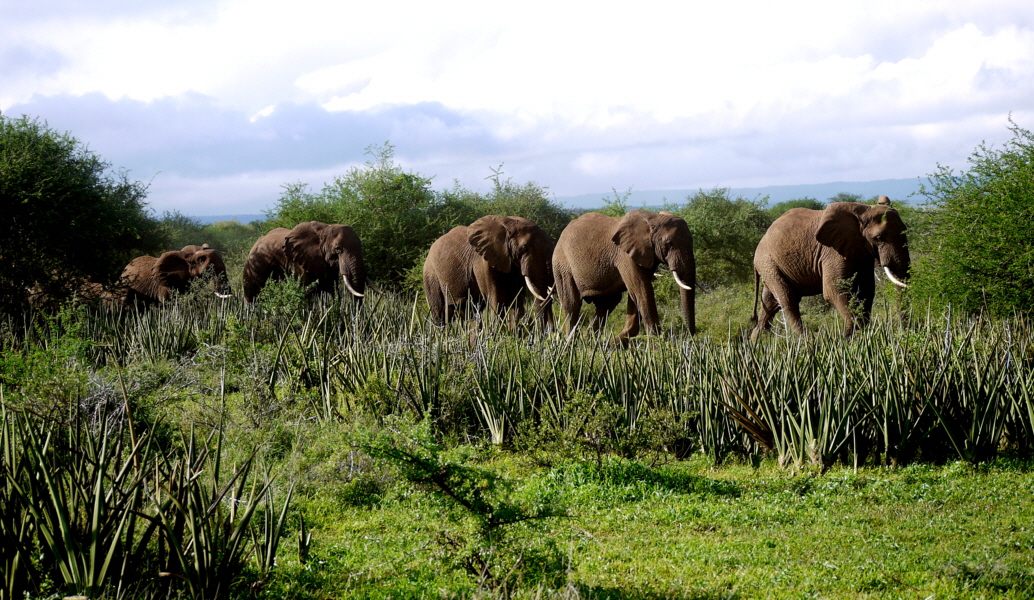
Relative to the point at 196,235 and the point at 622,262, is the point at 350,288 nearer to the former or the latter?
the point at 622,262

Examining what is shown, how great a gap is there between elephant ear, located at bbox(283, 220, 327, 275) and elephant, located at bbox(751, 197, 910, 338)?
7320 millimetres

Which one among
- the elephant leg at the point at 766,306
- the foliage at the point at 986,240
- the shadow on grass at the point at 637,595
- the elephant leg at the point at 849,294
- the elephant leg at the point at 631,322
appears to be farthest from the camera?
the elephant leg at the point at 766,306

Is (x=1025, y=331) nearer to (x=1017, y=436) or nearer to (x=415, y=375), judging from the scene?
(x=1017, y=436)

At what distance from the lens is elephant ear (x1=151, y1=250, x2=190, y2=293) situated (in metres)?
16.7

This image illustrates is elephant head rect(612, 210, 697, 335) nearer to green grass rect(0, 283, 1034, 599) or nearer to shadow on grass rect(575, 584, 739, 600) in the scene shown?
green grass rect(0, 283, 1034, 599)

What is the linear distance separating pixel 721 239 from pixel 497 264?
8.15 m

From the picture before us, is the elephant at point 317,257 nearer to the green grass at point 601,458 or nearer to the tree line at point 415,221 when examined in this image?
the tree line at point 415,221

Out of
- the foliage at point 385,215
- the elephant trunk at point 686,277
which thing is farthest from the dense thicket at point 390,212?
the elephant trunk at point 686,277

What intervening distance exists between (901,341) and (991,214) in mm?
3555

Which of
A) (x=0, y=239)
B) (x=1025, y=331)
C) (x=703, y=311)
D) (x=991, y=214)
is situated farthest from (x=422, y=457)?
(x=703, y=311)

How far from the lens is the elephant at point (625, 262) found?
1155cm

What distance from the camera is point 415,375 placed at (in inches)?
314

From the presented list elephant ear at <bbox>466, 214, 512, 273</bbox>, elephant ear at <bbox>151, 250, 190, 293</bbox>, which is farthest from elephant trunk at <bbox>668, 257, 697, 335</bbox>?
elephant ear at <bbox>151, 250, 190, 293</bbox>

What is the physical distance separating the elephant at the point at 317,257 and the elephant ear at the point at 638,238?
4.87 metres
